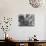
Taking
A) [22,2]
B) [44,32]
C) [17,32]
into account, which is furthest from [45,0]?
[17,32]

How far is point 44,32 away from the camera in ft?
13.1

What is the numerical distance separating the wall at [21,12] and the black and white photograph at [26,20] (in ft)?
0.31

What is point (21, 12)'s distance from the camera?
3.96m

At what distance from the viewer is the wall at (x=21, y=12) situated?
393 cm

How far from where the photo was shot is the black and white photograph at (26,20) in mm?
3969

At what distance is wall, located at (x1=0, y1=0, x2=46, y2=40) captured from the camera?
393 centimetres

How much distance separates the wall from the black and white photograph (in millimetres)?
94

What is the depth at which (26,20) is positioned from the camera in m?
3.99

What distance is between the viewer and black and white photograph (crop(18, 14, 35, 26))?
13.0ft

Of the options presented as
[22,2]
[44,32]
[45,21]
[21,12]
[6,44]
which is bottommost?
[6,44]

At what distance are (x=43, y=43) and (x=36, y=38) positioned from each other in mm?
473

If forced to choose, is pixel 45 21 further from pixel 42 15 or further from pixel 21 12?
pixel 21 12

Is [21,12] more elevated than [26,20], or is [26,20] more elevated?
[21,12]

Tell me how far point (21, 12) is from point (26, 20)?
0.30 metres
